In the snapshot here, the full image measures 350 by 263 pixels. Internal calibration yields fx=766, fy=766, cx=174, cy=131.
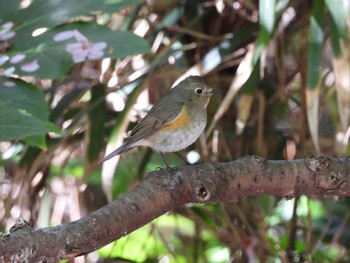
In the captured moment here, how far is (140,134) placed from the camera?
236 cm

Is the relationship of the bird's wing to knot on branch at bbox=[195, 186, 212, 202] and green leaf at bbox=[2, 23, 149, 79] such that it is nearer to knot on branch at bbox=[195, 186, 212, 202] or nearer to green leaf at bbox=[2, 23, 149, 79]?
green leaf at bbox=[2, 23, 149, 79]

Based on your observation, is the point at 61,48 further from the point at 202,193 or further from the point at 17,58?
the point at 202,193

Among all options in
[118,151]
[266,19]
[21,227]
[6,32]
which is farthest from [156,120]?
[21,227]

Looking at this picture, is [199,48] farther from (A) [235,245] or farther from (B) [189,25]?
(A) [235,245]

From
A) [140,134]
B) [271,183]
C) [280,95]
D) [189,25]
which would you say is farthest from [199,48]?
[271,183]

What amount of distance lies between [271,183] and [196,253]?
1263 millimetres

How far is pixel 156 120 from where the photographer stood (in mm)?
2404

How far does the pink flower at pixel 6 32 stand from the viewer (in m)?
2.02

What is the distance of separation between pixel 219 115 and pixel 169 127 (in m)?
0.16

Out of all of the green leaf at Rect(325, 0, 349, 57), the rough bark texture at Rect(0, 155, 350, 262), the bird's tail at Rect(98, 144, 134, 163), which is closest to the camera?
the rough bark texture at Rect(0, 155, 350, 262)

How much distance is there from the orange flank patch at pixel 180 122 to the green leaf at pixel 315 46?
1.28 ft

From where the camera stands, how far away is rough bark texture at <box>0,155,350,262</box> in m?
1.31

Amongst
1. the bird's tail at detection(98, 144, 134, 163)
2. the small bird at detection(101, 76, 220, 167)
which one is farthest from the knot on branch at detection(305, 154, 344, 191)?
the bird's tail at detection(98, 144, 134, 163)

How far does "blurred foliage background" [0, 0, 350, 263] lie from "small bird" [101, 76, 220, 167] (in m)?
0.09
